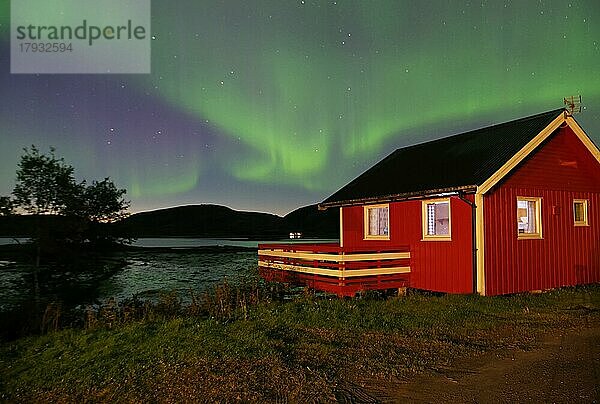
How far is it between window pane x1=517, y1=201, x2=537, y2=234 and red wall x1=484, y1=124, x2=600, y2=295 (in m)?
0.30

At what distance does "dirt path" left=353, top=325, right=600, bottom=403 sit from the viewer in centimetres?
606

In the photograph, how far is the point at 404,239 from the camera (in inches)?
654

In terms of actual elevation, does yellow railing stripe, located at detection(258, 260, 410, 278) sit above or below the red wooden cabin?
below

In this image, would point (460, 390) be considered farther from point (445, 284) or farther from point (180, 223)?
point (180, 223)

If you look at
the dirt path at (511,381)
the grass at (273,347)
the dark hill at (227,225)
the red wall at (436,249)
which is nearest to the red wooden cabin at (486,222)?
the red wall at (436,249)

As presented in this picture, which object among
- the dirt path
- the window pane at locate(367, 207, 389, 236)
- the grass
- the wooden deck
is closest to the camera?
Answer: the dirt path

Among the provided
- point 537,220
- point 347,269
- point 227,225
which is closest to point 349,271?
point 347,269

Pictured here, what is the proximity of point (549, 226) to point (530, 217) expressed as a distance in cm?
73

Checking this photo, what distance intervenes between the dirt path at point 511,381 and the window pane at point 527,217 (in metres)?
7.68

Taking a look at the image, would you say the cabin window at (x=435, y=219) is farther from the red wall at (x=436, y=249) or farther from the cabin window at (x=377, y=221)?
the cabin window at (x=377, y=221)

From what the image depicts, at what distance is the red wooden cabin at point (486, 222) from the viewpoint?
47.4ft

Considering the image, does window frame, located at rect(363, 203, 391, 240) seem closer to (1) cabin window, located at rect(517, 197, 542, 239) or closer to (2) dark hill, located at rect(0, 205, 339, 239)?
(1) cabin window, located at rect(517, 197, 542, 239)

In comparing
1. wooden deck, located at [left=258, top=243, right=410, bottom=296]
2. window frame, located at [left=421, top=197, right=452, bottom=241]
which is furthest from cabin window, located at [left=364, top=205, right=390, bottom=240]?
window frame, located at [left=421, top=197, right=452, bottom=241]

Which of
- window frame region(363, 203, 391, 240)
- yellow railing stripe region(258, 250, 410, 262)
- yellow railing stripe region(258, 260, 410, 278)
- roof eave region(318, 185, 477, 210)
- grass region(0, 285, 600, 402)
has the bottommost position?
grass region(0, 285, 600, 402)
